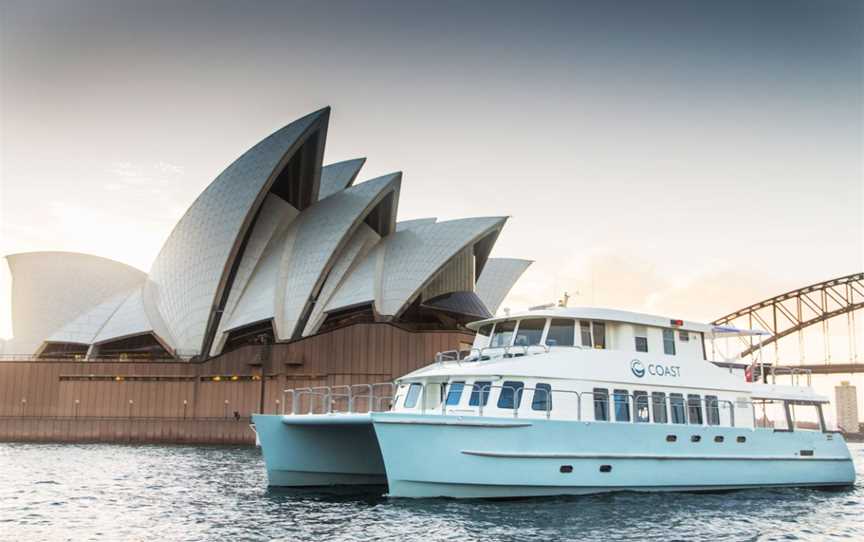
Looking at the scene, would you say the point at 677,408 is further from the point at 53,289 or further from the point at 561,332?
the point at 53,289

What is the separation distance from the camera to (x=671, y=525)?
1589 cm

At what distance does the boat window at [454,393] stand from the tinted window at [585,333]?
355 cm

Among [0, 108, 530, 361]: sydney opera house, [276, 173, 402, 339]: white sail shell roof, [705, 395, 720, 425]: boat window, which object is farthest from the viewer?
[0, 108, 530, 361]: sydney opera house

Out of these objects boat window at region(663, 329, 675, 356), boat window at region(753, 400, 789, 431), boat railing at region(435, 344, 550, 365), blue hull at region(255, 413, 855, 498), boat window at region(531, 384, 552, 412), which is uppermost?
boat window at region(663, 329, 675, 356)

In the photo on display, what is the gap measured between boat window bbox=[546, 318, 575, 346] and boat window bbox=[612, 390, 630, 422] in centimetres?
171

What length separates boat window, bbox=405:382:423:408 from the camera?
20.6m

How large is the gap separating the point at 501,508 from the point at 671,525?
3417mm

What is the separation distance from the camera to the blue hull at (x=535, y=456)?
1714 centimetres

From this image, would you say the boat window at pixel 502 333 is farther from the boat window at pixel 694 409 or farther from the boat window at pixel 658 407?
the boat window at pixel 694 409

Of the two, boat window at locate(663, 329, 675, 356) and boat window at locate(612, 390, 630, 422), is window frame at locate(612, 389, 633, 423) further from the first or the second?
boat window at locate(663, 329, 675, 356)

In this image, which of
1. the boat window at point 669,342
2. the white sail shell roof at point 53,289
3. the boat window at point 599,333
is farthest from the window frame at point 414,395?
the white sail shell roof at point 53,289

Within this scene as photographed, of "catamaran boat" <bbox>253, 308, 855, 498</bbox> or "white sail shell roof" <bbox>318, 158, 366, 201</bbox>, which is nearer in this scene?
"catamaran boat" <bbox>253, 308, 855, 498</bbox>

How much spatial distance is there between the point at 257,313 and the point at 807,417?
103ft

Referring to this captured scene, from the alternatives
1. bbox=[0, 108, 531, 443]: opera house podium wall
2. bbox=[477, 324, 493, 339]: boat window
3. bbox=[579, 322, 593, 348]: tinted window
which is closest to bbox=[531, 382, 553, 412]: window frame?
bbox=[579, 322, 593, 348]: tinted window
